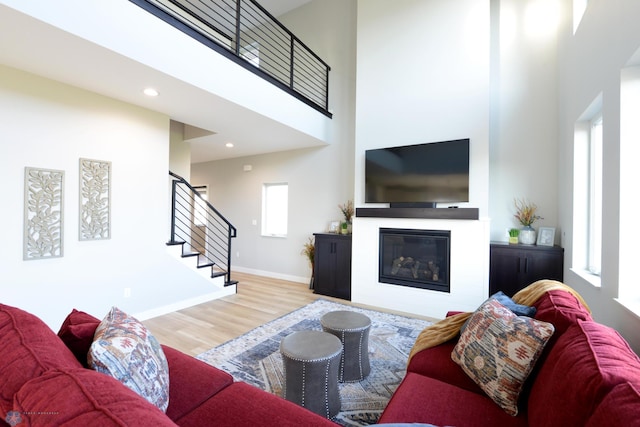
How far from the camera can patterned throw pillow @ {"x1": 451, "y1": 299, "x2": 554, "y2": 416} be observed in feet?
4.28

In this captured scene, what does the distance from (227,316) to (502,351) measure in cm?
315

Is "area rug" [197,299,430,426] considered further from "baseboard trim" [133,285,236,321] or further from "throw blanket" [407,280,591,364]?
"baseboard trim" [133,285,236,321]

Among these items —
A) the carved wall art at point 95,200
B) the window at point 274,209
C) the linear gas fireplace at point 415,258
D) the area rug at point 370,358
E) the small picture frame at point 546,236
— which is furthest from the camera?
the window at point 274,209

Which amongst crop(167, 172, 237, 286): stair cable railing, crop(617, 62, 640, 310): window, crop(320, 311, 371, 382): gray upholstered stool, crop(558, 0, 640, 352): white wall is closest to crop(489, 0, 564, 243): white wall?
crop(558, 0, 640, 352): white wall

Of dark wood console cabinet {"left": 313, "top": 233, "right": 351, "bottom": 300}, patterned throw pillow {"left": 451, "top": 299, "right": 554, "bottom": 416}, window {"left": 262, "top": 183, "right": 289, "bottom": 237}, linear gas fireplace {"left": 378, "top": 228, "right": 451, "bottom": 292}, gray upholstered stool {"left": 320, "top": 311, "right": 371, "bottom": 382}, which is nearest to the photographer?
patterned throw pillow {"left": 451, "top": 299, "right": 554, "bottom": 416}

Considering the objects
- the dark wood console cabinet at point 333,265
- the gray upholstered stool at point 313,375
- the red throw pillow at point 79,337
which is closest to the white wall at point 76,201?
the dark wood console cabinet at point 333,265

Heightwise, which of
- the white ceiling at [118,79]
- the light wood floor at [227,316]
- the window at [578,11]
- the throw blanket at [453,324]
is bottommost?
the light wood floor at [227,316]

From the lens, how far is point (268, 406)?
1.21m

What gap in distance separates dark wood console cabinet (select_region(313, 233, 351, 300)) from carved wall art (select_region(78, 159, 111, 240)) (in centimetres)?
289

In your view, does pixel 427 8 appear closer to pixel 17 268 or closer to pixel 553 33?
pixel 553 33

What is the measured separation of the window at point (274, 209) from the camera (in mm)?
6012

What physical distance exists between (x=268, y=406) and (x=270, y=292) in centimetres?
367

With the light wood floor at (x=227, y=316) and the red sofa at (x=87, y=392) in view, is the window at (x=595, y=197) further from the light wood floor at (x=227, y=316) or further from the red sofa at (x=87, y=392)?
the red sofa at (x=87, y=392)

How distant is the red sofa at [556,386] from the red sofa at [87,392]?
59 centimetres
